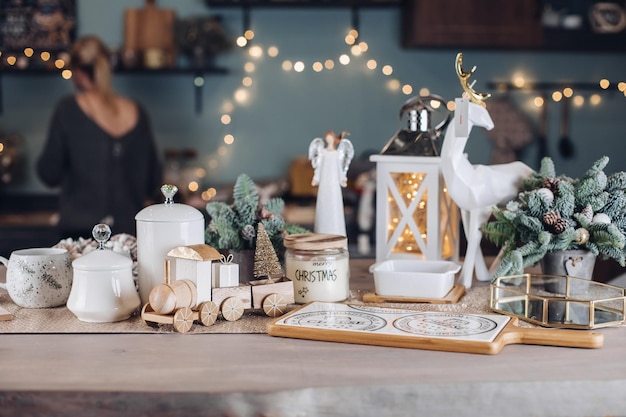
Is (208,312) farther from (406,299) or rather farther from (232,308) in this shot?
(406,299)

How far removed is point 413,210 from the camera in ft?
5.24

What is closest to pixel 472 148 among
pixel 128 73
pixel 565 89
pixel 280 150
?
pixel 565 89

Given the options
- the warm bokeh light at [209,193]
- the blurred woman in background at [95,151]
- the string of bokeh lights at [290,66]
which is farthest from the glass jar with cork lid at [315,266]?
the string of bokeh lights at [290,66]

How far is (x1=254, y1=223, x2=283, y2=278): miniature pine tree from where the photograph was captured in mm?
1334

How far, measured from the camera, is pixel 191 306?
1.23 meters

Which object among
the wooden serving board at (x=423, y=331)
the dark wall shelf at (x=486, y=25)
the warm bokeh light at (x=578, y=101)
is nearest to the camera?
the wooden serving board at (x=423, y=331)

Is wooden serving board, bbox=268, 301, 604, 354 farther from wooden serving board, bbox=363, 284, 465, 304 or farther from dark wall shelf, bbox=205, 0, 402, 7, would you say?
dark wall shelf, bbox=205, 0, 402, 7

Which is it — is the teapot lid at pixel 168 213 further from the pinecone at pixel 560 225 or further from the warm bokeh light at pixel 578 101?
the warm bokeh light at pixel 578 101

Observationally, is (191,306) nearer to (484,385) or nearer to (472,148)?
(484,385)

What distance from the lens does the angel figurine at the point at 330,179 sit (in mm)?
1543

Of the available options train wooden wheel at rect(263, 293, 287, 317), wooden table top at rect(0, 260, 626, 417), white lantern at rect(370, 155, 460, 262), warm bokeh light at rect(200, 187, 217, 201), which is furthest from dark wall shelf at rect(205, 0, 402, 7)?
wooden table top at rect(0, 260, 626, 417)

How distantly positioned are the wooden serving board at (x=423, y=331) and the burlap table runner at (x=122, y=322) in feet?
0.22

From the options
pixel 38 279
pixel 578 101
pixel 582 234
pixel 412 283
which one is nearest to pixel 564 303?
pixel 582 234

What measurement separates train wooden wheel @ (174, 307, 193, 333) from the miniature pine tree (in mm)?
162
